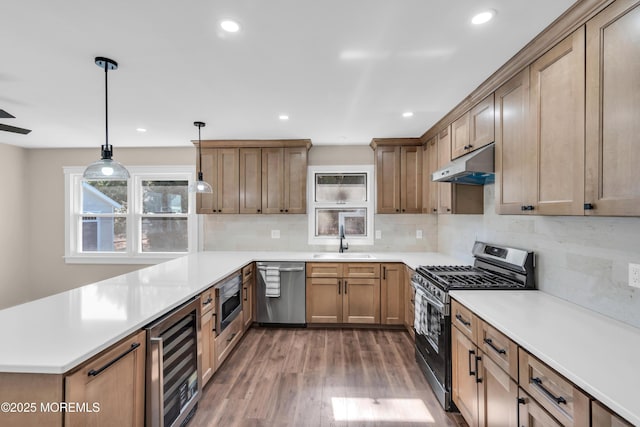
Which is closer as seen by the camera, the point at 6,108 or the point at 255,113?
the point at 6,108

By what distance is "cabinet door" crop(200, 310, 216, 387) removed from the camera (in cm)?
231

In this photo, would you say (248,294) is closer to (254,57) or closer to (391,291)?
(391,291)

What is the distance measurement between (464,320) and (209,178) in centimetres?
349

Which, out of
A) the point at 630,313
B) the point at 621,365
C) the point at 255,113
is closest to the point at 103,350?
the point at 621,365

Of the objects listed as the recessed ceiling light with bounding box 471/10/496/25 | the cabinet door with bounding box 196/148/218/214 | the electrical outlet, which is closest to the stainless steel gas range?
the electrical outlet

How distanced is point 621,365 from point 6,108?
4742mm

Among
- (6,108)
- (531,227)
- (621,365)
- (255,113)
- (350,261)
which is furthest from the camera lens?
(350,261)

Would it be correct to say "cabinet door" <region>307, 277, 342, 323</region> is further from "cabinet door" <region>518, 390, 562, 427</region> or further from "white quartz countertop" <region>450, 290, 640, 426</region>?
"cabinet door" <region>518, 390, 562, 427</region>

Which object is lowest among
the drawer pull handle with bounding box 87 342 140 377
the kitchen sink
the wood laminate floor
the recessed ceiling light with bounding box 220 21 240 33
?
the wood laminate floor

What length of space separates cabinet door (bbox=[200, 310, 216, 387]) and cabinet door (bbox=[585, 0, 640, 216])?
2.57 meters

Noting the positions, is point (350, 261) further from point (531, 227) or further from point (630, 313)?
point (630, 313)

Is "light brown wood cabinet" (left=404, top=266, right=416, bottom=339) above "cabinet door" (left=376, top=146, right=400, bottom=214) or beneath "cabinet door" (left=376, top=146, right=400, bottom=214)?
beneath

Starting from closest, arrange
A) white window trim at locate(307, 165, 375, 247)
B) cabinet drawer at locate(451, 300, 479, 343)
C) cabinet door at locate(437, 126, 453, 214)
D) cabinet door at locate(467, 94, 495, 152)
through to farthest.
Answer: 1. cabinet drawer at locate(451, 300, 479, 343)
2. cabinet door at locate(467, 94, 495, 152)
3. cabinet door at locate(437, 126, 453, 214)
4. white window trim at locate(307, 165, 375, 247)

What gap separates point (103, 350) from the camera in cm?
129
